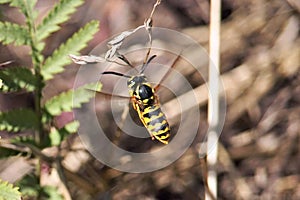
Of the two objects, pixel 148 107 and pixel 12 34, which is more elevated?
pixel 12 34

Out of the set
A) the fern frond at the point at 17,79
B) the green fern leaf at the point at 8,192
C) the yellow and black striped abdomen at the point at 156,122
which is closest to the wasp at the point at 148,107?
the yellow and black striped abdomen at the point at 156,122

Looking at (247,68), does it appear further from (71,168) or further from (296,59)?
(71,168)

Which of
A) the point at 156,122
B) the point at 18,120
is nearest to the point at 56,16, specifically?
the point at 18,120

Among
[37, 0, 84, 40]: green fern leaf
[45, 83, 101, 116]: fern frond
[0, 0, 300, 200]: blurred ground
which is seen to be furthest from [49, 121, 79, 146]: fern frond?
[0, 0, 300, 200]: blurred ground

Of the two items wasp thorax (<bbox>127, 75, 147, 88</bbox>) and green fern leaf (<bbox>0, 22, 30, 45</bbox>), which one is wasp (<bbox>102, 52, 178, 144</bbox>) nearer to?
wasp thorax (<bbox>127, 75, 147, 88</bbox>)

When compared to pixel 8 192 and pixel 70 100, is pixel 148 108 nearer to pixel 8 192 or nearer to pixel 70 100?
pixel 70 100

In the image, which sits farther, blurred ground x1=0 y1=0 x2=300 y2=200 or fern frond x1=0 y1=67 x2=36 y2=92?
blurred ground x1=0 y1=0 x2=300 y2=200
